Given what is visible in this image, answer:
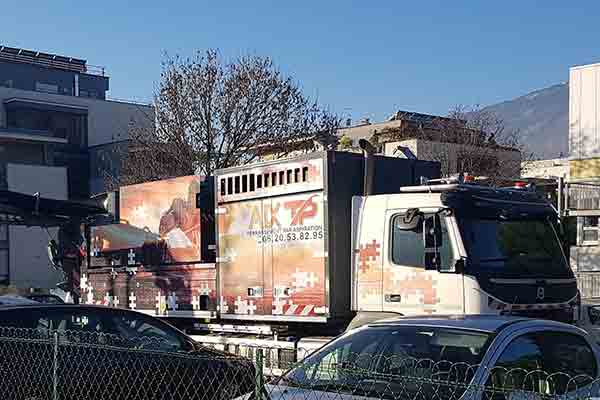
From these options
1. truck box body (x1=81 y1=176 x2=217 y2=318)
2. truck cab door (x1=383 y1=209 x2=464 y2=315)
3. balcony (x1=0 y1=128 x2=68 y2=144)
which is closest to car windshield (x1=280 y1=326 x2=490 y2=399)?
truck cab door (x1=383 y1=209 x2=464 y2=315)

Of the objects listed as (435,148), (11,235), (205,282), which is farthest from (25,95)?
(205,282)

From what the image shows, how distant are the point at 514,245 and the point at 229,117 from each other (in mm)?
19031

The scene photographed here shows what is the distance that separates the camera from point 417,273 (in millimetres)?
9188

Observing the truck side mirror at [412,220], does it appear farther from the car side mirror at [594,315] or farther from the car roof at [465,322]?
the car side mirror at [594,315]

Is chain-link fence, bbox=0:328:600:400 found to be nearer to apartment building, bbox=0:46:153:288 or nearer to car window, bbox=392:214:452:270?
car window, bbox=392:214:452:270

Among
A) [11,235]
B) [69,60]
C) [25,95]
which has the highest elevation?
[69,60]

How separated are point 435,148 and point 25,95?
78.8 feet

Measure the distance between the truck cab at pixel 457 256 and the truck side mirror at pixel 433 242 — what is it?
0.01 meters

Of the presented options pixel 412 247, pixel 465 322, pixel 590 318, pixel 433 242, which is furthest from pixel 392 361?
pixel 590 318

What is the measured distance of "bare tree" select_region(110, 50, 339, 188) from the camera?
27.6m

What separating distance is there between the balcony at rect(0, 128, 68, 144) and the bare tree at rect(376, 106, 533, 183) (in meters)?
17.9

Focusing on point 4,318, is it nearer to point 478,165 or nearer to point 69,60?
point 478,165

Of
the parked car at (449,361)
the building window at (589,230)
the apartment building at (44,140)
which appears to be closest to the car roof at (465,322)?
the parked car at (449,361)

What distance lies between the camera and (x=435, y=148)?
110 feet
